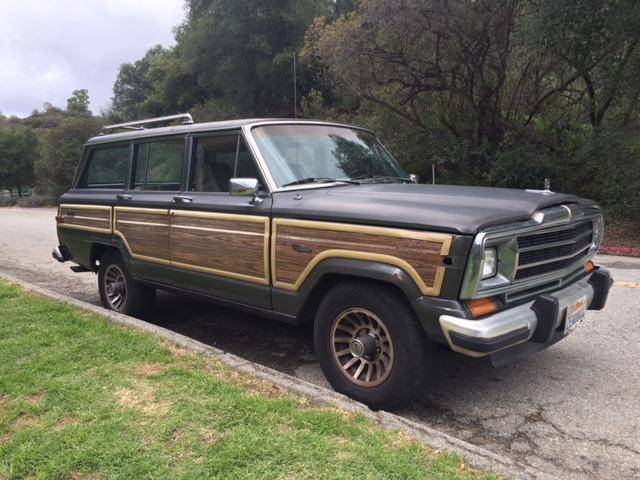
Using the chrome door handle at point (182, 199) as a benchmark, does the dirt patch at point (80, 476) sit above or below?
below

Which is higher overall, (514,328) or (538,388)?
(514,328)

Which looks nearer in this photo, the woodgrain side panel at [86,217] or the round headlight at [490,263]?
the round headlight at [490,263]

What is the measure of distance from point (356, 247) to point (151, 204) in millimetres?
2529

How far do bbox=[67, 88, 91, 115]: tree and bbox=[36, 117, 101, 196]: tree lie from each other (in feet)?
174

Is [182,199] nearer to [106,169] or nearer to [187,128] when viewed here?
[187,128]

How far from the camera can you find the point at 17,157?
176 ft

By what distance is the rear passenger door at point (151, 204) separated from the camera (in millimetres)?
5012

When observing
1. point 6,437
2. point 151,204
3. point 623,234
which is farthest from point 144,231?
point 623,234

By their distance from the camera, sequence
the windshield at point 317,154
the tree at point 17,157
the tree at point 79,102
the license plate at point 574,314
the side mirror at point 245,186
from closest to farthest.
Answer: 1. the license plate at point 574,314
2. the side mirror at point 245,186
3. the windshield at point 317,154
4. the tree at point 17,157
5. the tree at point 79,102

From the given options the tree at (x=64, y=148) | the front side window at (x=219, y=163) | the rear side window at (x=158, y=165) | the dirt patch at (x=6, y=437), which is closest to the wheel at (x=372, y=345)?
the front side window at (x=219, y=163)

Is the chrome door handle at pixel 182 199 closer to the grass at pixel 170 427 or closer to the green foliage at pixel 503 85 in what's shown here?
the grass at pixel 170 427

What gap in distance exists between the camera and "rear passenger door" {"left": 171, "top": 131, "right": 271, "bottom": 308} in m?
4.11

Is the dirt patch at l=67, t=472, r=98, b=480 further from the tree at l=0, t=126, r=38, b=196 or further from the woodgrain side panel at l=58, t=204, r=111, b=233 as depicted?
the tree at l=0, t=126, r=38, b=196

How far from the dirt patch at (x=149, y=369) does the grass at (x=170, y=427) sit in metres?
0.01
